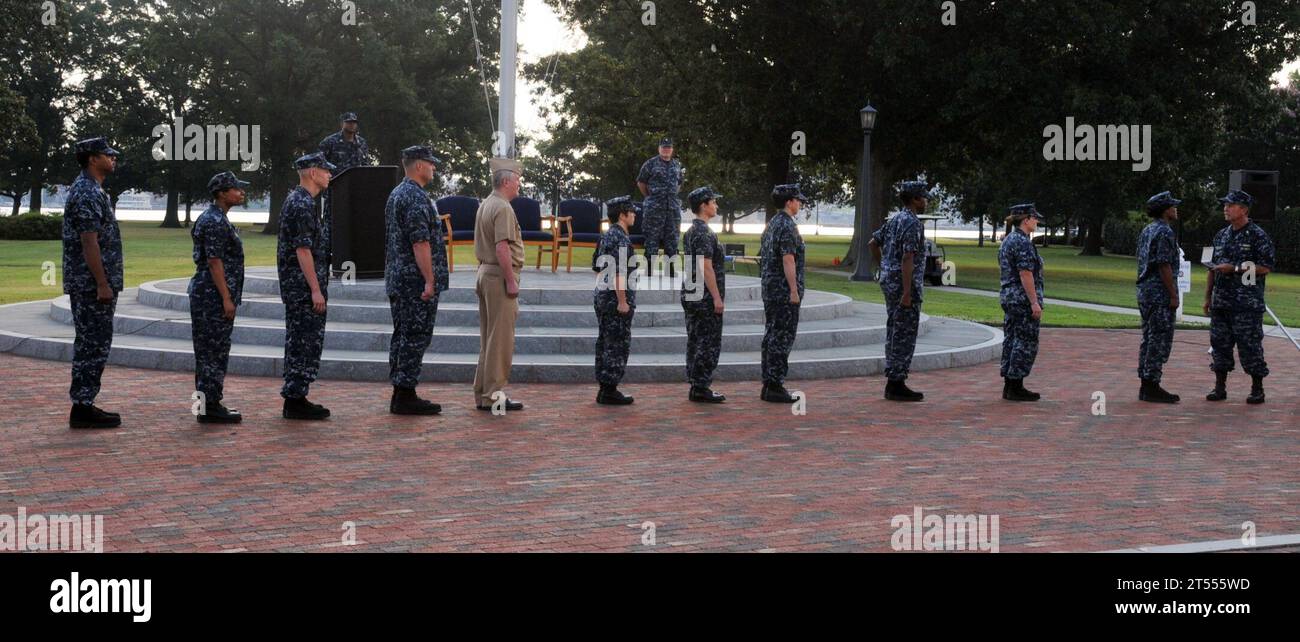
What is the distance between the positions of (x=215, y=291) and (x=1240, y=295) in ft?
31.3

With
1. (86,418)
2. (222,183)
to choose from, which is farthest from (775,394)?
(86,418)

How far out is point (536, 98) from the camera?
190 feet

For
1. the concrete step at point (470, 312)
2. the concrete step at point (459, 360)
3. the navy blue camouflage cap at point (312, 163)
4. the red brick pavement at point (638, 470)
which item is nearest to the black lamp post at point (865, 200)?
the concrete step at point (470, 312)

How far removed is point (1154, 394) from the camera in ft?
39.6

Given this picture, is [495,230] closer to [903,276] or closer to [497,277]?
[497,277]

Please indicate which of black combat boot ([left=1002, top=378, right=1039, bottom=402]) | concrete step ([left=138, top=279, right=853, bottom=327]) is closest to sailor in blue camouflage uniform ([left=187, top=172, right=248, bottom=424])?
concrete step ([left=138, top=279, right=853, bottom=327])

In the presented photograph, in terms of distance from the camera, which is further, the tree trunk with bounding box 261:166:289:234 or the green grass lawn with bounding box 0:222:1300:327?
the tree trunk with bounding box 261:166:289:234

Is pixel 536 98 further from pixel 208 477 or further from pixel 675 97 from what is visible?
pixel 208 477

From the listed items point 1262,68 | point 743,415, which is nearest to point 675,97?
point 1262,68

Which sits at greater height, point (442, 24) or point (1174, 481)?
point (442, 24)

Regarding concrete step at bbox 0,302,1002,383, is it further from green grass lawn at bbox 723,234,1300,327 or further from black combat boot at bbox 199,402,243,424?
green grass lawn at bbox 723,234,1300,327

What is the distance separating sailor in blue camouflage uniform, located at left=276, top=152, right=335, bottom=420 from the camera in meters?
9.63

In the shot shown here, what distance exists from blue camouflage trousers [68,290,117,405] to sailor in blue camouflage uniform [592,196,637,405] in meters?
4.08
